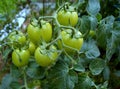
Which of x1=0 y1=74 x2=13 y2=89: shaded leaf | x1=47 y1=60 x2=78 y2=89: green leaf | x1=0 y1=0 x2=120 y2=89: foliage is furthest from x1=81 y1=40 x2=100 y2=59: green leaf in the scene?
x1=0 y1=74 x2=13 y2=89: shaded leaf

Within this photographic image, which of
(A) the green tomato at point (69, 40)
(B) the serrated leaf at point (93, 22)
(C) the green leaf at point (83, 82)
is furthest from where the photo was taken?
(B) the serrated leaf at point (93, 22)

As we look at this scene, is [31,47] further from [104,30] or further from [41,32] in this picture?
[104,30]

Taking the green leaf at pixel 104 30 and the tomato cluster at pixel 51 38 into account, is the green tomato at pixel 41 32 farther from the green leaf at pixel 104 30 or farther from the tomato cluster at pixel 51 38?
the green leaf at pixel 104 30

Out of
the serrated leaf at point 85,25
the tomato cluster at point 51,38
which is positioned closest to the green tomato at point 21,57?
the tomato cluster at point 51,38

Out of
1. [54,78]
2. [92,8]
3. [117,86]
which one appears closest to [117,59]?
[117,86]

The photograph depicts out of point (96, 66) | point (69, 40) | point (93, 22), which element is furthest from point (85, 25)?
point (69, 40)

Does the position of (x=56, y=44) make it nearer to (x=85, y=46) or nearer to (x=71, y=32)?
(x=71, y=32)
